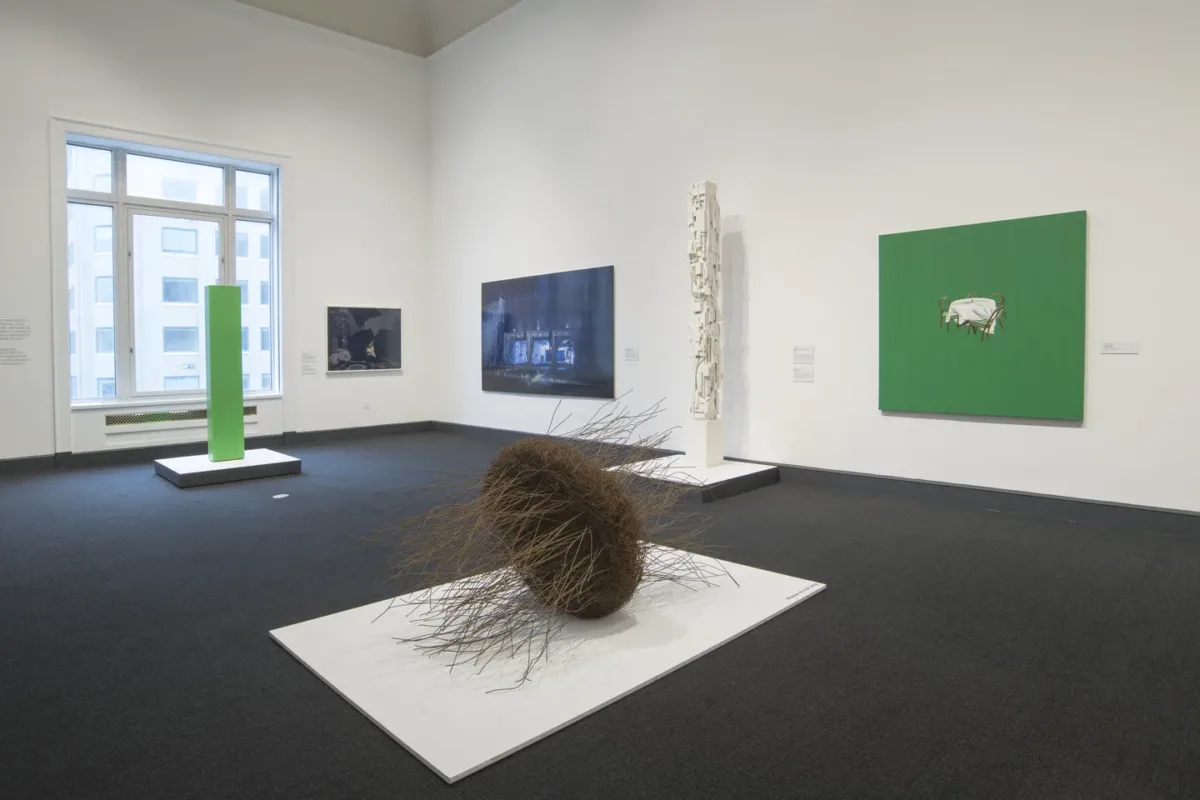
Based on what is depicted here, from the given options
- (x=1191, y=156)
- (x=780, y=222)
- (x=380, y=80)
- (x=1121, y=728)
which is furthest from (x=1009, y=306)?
(x=380, y=80)

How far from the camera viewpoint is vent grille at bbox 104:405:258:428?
311 inches

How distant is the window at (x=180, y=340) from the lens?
8.54 metres

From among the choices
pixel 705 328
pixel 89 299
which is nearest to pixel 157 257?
pixel 89 299

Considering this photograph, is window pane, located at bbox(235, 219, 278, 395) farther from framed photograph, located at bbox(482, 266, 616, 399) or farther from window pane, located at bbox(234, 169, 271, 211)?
framed photograph, located at bbox(482, 266, 616, 399)

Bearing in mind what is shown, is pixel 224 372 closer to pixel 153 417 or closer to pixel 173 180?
pixel 153 417

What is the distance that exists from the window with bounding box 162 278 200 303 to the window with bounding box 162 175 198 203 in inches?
36.2

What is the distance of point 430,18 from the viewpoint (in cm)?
1008

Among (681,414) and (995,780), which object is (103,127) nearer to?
(681,414)

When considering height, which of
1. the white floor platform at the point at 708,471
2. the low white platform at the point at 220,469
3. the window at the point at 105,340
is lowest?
the low white platform at the point at 220,469

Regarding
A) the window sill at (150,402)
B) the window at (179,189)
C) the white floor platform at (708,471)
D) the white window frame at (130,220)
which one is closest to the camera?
the white floor platform at (708,471)

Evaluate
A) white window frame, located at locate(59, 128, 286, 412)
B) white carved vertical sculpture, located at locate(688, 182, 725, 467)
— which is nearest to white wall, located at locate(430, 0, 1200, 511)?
white carved vertical sculpture, located at locate(688, 182, 725, 467)

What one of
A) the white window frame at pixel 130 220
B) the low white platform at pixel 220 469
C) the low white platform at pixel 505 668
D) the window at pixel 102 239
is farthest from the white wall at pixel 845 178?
the window at pixel 102 239

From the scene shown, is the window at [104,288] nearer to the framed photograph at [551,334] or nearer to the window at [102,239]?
the window at [102,239]

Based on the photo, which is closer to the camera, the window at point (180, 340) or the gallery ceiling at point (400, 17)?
the window at point (180, 340)
